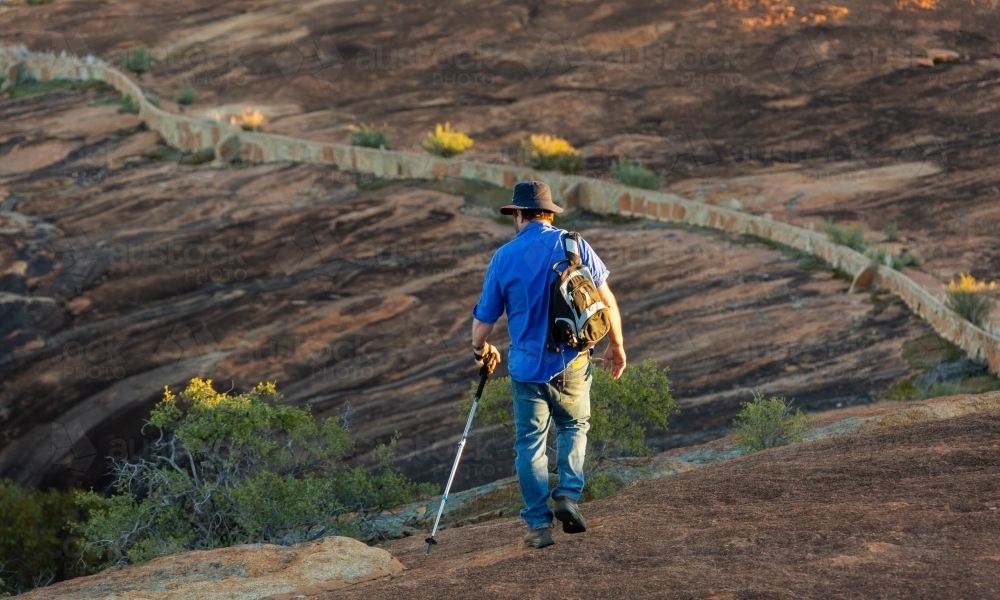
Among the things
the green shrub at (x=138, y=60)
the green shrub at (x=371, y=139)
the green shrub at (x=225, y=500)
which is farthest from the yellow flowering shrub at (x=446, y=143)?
the green shrub at (x=225, y=500)

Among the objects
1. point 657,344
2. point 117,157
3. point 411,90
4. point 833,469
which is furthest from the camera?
point 411,90

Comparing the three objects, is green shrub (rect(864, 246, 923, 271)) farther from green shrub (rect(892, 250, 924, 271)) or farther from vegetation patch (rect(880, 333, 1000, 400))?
vegetation patch (rect(880, 333, 1000, 400))

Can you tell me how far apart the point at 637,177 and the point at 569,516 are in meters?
18.6

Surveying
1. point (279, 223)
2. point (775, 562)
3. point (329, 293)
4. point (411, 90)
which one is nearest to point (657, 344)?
point (329, 293)

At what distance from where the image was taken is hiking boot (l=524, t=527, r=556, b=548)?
6887 mm

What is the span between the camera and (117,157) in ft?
98.4

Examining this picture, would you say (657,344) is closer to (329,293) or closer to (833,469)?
(329,293)

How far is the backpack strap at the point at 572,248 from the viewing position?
693 centimetres

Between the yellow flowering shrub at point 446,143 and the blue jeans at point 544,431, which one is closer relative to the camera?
the blue jeans at point 544,431

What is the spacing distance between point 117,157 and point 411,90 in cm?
690

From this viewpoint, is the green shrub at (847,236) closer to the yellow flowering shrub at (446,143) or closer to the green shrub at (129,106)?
the yellow flowering shrub at (446,143)

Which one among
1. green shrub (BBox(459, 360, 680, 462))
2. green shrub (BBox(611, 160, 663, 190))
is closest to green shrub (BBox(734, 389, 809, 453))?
green shrub (BBox(459, 360, 680, 462))

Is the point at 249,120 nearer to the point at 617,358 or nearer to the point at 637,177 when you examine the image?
the point at 637,177

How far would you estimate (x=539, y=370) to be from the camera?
6922 mm
